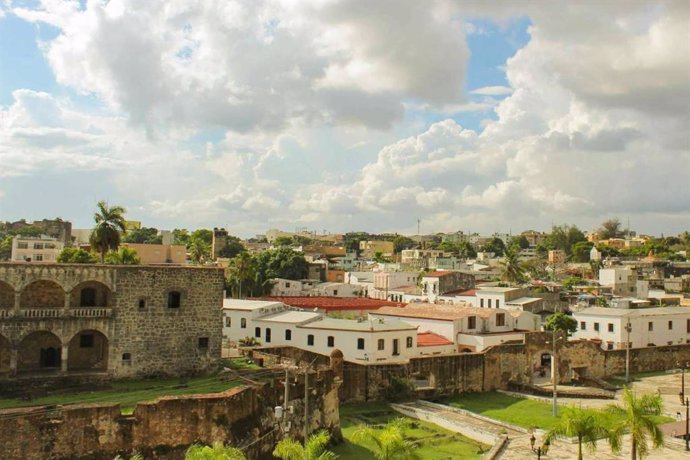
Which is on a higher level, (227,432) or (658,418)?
(227,432)

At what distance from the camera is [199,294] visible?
3253 centimetres

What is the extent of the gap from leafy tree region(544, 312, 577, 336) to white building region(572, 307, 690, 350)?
0.51 metres

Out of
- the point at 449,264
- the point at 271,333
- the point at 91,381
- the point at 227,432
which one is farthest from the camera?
the point at 449,264

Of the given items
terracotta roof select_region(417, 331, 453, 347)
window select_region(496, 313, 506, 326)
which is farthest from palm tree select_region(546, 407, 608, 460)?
window select_region(496, 313, 506, 326)

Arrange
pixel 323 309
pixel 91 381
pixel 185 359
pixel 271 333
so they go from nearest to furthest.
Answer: pixel 91 381 < pixel 185 359 < pixel 271 333 < pixel 323 309

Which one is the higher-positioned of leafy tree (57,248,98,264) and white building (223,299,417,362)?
leafy tree (57,248,98,264)

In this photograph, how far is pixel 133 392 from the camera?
2736cm

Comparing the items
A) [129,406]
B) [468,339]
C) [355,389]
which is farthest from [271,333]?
[129,406]

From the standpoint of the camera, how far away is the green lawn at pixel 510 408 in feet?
108

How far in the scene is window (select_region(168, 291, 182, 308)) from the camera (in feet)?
104

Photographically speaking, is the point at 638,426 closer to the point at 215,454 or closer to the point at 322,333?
the point at 215,454

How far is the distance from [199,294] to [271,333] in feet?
Result: 41.5

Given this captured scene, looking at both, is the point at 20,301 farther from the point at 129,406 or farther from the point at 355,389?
the point at 355,389

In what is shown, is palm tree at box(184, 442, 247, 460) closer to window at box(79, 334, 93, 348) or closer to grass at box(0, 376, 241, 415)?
grass at box(0, 376, 241, 415)
